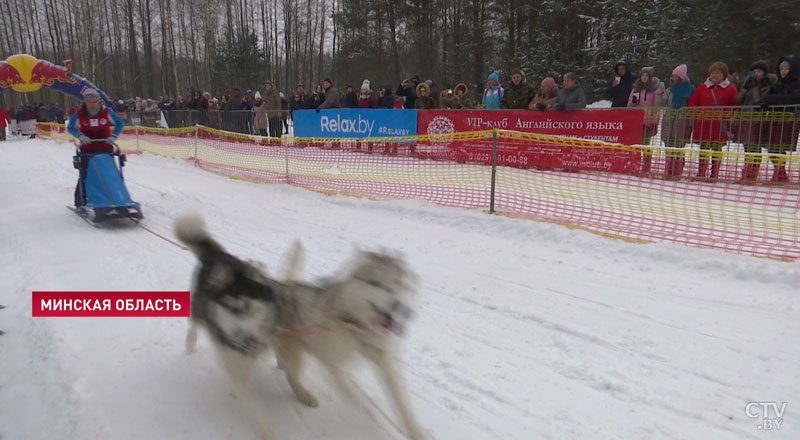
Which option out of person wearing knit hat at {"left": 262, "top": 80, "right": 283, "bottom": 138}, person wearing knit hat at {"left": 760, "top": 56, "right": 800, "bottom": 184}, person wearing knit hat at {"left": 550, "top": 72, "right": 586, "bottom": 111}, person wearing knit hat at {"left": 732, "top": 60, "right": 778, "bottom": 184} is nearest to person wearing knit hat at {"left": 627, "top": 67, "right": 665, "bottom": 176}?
person wearing knit hat at {"left": 550, "top": 72, "right": 586, "bottom": 111}

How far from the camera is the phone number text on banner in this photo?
11711 mm

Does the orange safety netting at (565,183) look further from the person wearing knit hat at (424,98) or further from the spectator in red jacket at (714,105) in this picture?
the person wearing knit hat at (424,98)

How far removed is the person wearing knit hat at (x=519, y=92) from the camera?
391 inches

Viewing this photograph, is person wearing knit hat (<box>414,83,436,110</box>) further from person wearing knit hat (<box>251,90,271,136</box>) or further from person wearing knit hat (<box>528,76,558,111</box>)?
person wearing knit hat (<box>251,90,271,136</box>)

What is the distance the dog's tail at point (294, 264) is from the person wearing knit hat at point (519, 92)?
8.27 m

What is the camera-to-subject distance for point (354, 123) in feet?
41.5

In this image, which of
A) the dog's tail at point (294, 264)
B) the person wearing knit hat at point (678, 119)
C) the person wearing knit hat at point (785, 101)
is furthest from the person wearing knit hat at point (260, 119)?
the dog's tail at point (294, 264)

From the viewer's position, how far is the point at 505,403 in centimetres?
270

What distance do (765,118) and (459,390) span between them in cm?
740

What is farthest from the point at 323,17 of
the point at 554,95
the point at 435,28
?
the point at 554,95

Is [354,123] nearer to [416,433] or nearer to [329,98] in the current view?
[329,98]
